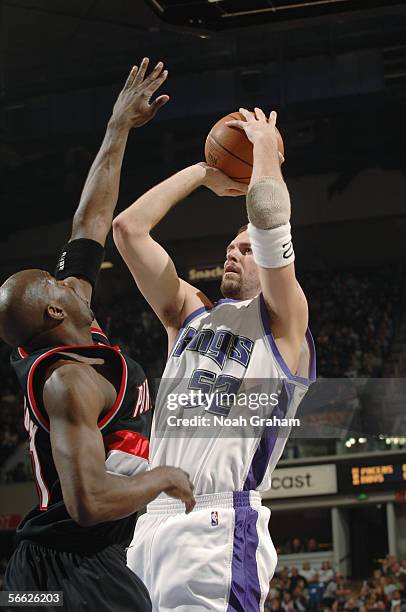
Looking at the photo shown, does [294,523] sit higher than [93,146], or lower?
lower

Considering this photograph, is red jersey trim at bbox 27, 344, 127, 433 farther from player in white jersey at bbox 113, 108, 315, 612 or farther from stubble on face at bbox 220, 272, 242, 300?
stubble on face at bbox 220, 272, 242, 300

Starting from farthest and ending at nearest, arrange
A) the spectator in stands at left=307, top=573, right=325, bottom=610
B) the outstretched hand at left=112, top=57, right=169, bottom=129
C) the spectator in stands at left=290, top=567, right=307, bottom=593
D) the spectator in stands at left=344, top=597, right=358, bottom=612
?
the spectator in stands at left=290, top=567, right=307, bottom=593
the spectator in stands at left=307, top=573, right=325, bottom=610
the spectator in stands at left=344, top=597, right=358, bottom=612
the outstretched hand at left=112, top=57, right=169, bottom=129

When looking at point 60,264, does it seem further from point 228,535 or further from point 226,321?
point 228,535

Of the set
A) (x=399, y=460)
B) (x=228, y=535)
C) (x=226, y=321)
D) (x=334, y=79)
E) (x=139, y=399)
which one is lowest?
(x=228, y=535)

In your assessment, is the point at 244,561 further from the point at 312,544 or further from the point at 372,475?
the point at 312,544

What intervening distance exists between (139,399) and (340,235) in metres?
10.1

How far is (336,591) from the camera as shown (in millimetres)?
9906

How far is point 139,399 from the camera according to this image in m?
2.31

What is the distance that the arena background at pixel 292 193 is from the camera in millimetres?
8453

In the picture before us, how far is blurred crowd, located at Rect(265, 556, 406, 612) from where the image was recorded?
30.9 feet

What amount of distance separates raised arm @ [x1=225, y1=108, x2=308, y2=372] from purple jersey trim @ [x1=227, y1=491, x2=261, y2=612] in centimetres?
49

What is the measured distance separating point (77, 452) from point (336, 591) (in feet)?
28.3

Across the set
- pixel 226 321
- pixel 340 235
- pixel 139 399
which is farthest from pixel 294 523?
pixel 139 399

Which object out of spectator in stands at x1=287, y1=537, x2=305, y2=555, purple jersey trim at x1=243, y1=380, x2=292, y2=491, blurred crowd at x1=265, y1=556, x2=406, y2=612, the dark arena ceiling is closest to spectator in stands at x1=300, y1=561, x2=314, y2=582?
blurred crowd at x1=265, y1=556, x2=406, y2=612
